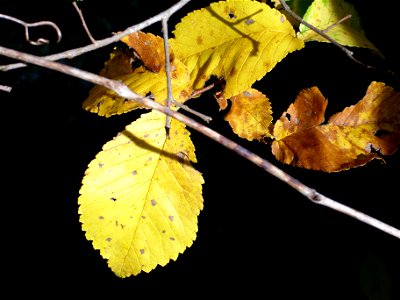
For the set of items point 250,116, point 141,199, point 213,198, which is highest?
point 250,116

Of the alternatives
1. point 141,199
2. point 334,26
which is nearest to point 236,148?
point 141,199

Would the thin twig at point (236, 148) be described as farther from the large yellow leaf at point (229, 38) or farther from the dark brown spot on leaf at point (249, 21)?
the dark brown spot on leaf at point (249, 21)

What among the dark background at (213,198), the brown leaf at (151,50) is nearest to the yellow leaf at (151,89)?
the brown leaf at (151,50)

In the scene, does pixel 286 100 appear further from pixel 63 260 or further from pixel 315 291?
pixel 63 260

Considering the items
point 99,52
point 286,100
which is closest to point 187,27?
point 286,100

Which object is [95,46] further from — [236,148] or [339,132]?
[339,132]
